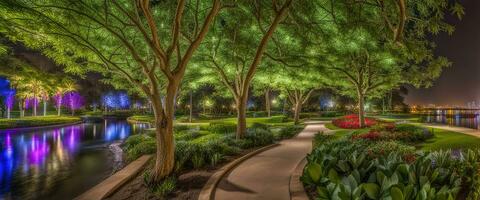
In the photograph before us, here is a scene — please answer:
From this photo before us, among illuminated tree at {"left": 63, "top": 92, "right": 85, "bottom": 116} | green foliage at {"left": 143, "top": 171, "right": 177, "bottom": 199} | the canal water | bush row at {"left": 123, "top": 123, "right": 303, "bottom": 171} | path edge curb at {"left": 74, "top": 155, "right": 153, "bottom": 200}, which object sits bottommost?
the canal water

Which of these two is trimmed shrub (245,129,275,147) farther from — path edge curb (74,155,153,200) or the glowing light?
the glowing light

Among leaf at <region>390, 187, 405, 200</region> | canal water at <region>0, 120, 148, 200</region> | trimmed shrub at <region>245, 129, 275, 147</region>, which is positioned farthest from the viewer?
trimmed shrub at <region>245, 129, 275, 147</region>

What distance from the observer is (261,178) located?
9141 millimetres

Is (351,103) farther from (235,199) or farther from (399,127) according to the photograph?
(235,199)

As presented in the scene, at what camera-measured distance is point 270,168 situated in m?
10.6

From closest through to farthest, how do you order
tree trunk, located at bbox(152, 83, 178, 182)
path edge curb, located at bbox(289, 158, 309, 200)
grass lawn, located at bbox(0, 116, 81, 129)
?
path edge curb, located at bbox(289, 158, 309, 200) < tree trunk, located at bbox(152, 83, 178, 182) < grass lawn, located at bbox(0, 116, 81, 129)

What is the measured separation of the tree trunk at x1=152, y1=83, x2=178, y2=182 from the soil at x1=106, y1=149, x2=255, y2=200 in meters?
0.56

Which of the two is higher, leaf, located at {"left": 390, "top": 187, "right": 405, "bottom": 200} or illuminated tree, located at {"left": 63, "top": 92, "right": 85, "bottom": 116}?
illuminated tree, located at {"left": 63, "top": 92, "right": 85, "bottom": 116}

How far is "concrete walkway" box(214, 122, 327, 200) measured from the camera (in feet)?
24.8

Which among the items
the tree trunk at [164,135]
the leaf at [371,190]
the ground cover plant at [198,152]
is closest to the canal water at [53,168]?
the ground cover plant at [198,152]

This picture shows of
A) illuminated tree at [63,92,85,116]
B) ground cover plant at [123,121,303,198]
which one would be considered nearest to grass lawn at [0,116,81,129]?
ground cover plant at [123,121,303,198]

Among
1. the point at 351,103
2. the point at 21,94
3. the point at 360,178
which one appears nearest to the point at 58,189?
the point at 360,178

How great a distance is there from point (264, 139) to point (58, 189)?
983cm

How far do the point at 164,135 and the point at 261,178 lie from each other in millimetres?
3220
